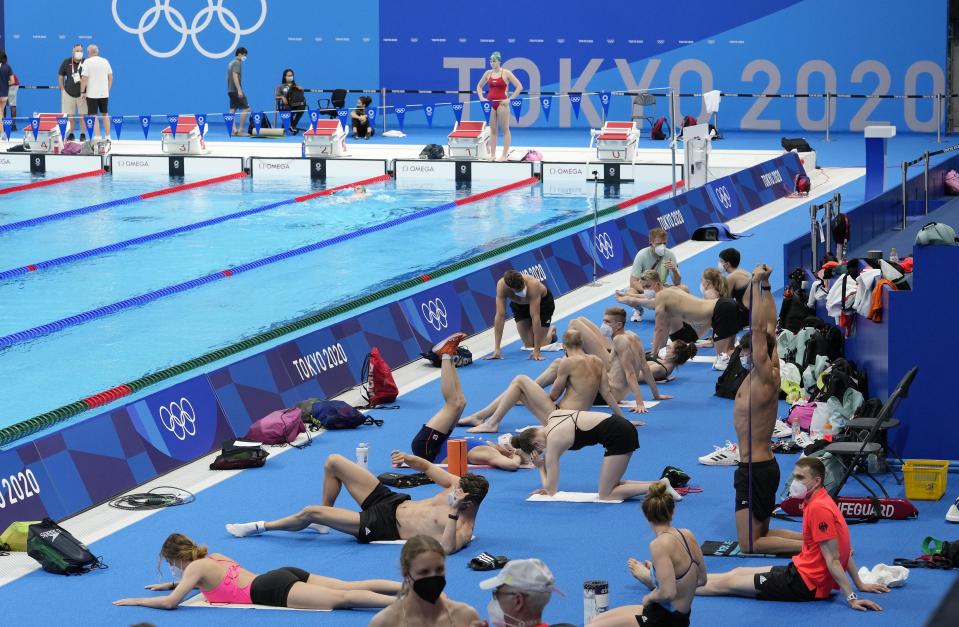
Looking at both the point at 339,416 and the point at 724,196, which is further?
the point at 724,196

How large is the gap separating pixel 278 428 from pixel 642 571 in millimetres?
4107

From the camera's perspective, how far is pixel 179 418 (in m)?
10.7

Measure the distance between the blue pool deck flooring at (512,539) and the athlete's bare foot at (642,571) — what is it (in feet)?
0.37

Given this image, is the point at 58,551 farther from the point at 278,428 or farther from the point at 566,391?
the point at 566,391

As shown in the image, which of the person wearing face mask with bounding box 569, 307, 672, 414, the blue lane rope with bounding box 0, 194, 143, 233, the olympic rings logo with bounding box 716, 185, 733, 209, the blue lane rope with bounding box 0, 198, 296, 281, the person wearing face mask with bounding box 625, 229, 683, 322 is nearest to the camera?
the person wearing face mask with bounding box 569, 307, 672, 414

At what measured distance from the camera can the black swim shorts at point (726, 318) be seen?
43.6 feet

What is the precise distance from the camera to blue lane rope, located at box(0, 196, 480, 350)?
584 inches

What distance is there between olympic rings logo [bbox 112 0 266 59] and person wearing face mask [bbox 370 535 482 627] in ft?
96.0

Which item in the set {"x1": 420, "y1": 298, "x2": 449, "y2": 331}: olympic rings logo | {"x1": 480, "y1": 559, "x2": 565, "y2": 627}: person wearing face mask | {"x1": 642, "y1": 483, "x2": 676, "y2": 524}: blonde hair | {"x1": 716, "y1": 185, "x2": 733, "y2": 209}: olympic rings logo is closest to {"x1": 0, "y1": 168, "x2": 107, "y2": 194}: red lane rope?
{"x1": 716, "y1": 185, "x2": 733, "y2": 209}: olympic rings logo

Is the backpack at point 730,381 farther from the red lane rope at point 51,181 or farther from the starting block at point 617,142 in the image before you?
the red lane rope at point 51,181

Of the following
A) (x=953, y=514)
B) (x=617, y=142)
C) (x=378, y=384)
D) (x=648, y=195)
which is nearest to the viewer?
(x=953, y=514)

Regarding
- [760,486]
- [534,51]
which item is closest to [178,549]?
[760,486]

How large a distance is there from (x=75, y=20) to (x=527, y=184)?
1411cm

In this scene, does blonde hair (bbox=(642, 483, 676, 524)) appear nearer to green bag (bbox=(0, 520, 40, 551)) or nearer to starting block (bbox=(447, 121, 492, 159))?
green bag (bbox=(0, 520, 40, 551))
